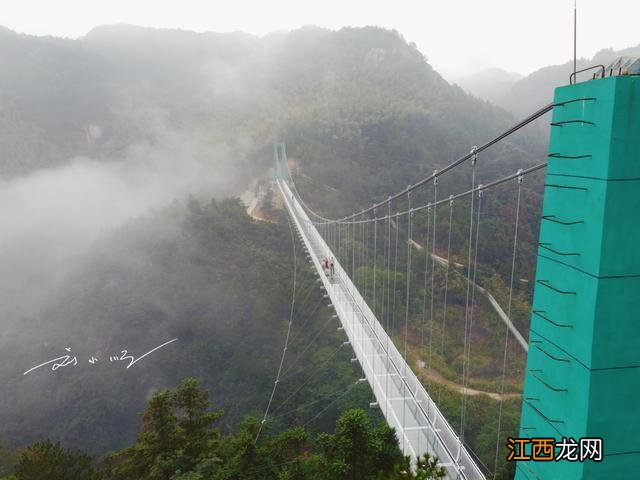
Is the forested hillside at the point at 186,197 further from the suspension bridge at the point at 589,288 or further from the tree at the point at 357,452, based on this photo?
the suspension bridge at the point at 589,288

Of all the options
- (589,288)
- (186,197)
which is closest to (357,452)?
(589,288)

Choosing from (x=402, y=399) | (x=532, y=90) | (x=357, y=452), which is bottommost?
(x=357, y=452)

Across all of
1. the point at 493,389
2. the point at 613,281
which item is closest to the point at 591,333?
the point at 613,281

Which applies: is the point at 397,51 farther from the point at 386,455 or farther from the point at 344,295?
the point at 386,455

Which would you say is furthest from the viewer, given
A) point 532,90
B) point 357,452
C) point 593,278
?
point 532,90

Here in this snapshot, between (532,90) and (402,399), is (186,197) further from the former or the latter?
(532,90)

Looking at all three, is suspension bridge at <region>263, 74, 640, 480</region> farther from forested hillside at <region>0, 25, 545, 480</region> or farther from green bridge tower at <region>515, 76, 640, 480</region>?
forested hillside at <region>0, 25, 545, 480</region>
